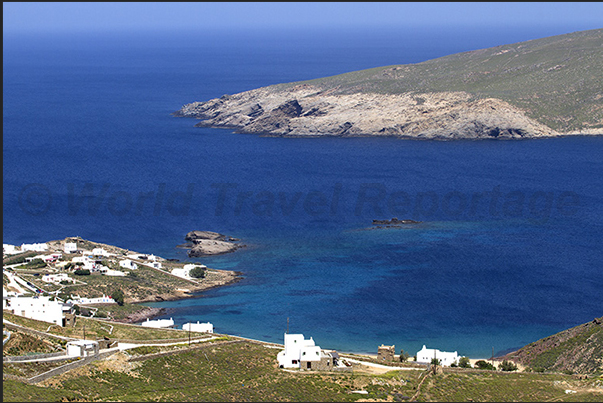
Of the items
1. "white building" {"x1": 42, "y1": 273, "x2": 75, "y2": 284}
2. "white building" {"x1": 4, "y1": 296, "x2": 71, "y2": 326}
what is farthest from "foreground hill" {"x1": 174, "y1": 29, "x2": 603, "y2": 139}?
"white building" {"x1": 4, "y1": 296, "x2": 71, "y2": 326}

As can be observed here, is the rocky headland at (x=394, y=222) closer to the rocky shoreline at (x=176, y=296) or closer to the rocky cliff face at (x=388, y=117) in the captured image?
the rocky shoreline at (x=176, y=296)

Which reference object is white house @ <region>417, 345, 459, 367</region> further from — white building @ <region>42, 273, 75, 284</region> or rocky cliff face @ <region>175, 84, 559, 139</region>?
rocky cliff face @ <region>175, 84, 559, 139</region>

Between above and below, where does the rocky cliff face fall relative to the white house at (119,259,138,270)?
above

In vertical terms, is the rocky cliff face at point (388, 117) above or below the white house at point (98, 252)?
above

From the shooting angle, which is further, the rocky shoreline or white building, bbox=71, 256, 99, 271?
white building, bbox=71, 256, 99, 271

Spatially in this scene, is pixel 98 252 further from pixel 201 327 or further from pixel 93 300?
pixel 201 327

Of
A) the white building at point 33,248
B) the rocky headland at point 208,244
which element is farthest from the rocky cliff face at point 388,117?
the white building at point 33,248

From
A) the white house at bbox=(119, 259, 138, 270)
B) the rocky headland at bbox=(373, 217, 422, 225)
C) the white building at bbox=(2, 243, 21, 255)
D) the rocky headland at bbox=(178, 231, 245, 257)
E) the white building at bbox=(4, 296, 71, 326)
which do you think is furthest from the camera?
the rocky headland at bbox=(373, 217, 422, 225)
